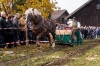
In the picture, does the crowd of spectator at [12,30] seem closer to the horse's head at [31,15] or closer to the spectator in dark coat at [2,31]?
the spectator in dark coat at [2,31]

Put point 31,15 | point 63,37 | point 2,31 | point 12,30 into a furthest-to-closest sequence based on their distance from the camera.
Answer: point 63,37 < point 12,30 < point 2,31 < point 31,15

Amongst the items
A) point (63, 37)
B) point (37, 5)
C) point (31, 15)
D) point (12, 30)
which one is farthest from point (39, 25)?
point (37, 5)

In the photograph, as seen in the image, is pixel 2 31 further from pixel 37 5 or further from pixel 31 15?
pixel 37 5

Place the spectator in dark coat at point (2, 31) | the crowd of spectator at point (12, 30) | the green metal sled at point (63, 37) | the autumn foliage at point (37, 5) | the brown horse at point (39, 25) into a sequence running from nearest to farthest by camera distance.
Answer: the brown horse at point (39, 25) → the spectator in dark coat at point (2, 31) → the crowd of spectator at point (12, 30) → the green metal sled at point (63, 37) → the autumn foliage at point (37, 5)

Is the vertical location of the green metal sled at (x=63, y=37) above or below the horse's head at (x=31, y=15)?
below

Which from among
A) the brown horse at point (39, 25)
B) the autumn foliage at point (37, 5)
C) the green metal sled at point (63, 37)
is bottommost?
the green metal sled at point (63, 37)

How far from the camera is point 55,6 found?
33.8 meters

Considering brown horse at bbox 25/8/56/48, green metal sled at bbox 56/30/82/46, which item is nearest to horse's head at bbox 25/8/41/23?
brown horse at bbox 25/8/56/48

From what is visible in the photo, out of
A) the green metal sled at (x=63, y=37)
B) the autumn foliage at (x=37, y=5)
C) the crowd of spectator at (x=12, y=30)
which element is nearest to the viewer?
the crowd of spectator at (x=12, y=30)

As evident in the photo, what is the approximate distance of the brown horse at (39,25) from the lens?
1595 cm

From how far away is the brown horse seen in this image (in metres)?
15.9

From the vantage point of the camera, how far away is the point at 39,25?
655 inches

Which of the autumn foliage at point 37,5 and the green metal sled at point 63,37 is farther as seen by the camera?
the autumn foliage at point 37,5

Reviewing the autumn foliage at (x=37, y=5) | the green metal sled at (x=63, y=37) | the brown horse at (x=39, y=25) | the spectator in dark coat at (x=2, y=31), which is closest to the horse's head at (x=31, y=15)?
the brown horse at (x=39, y=25)
